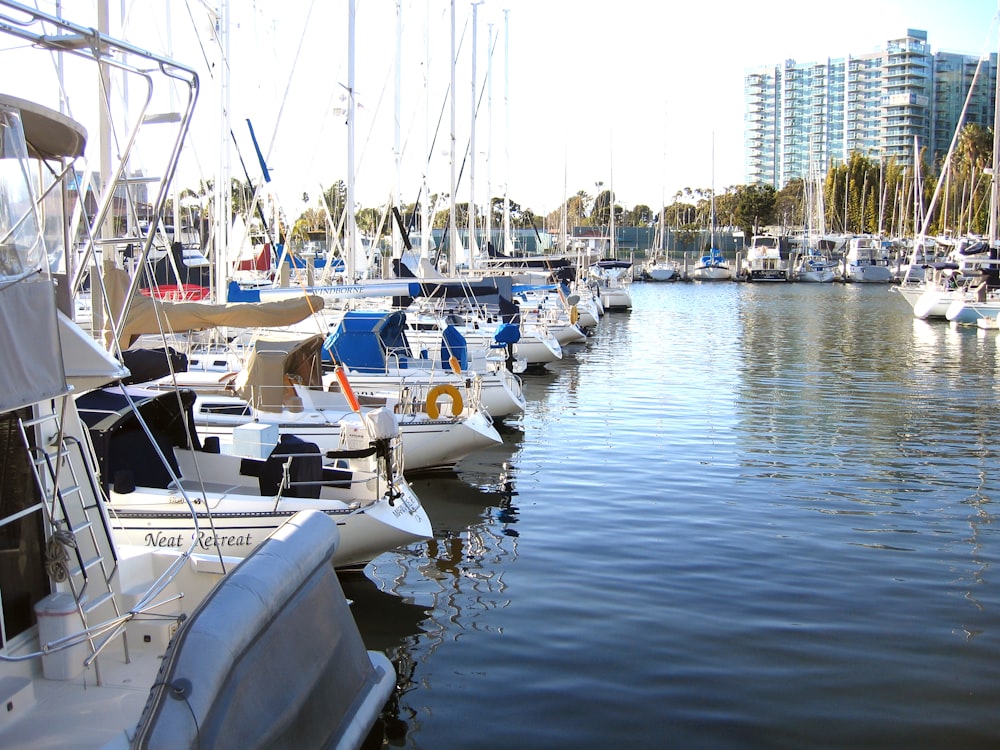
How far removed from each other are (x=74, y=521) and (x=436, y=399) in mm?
9875

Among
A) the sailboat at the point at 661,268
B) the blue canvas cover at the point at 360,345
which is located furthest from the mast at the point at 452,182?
the sailboat at the point at 661,268

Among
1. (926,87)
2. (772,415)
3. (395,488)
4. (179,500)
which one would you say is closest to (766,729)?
(395,488)

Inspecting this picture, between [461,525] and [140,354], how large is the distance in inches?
247

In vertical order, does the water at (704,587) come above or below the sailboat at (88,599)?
below

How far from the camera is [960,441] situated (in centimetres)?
1980

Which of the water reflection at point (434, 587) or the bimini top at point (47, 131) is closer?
the bimini top at point (47, 131)

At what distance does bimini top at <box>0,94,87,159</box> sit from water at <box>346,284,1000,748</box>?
4.92 meters

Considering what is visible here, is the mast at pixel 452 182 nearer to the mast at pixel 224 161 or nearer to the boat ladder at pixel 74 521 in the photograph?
the mast at pixel 224 161

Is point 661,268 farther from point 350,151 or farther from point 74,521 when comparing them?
point 74,521

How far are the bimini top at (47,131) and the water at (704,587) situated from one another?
4925 mm

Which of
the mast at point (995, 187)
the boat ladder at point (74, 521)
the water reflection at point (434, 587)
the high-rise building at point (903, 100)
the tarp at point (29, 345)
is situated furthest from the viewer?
the high-rise building at point (903, 100)

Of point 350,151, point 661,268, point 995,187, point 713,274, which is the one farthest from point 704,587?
point 713,274

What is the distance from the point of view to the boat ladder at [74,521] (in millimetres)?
6195

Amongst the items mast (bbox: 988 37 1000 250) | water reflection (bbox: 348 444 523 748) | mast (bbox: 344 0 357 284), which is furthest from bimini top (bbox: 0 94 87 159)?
mast (bbox: 988 37 1000 250)
